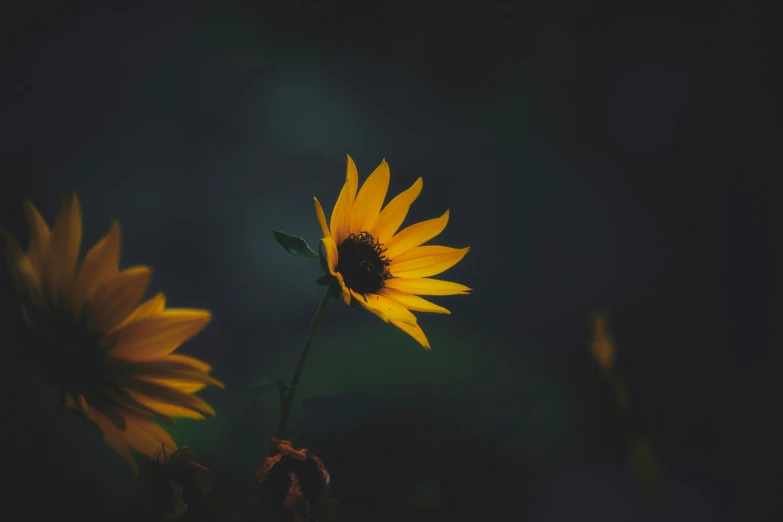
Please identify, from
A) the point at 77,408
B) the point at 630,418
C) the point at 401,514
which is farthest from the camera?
the point at 630,418

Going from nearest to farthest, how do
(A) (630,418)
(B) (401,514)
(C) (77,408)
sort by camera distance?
(C) (77,408)
(B) (401,514)
(A) (630,418)

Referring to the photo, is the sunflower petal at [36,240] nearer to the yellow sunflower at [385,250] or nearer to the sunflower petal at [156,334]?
the sunflower petal at [156,334]

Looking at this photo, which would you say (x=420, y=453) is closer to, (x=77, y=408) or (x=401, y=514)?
(x=401, y=514)

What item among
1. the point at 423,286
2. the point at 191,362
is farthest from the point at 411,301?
the point at 191,362

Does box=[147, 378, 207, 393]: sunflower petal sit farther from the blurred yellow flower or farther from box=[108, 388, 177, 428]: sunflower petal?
the blurred yellow flower

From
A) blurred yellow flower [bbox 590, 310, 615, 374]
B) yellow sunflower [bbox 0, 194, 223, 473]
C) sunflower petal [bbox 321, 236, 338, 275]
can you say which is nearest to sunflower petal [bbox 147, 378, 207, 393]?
yellow sunflower [bbox 0, 194, 223, 473]

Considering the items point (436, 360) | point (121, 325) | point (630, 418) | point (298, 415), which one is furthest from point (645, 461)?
point (121, 325)
